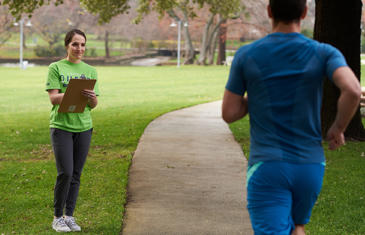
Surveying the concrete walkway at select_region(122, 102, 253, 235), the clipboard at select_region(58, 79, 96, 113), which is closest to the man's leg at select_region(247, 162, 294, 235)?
the clipboard at select_region(58, 79, 96, 113)

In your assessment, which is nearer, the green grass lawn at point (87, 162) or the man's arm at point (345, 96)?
the man's arm at point (345, 96)

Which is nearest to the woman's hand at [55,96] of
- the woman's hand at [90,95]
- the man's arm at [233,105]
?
the woman's hand at [90,95]

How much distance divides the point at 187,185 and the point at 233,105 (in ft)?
15.9

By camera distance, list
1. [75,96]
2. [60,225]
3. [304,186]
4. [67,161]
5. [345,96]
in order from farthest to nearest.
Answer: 1. [60,225]
2. [67,161]
3. [75,96]
4. [304,186]
5. [345,96]

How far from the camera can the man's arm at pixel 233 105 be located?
3.08 m

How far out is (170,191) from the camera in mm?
7469

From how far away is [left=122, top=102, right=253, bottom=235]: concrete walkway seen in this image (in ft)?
19.6

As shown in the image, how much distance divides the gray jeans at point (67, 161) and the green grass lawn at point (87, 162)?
34cm

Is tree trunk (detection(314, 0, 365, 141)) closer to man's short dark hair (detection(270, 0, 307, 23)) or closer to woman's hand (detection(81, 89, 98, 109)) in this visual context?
woman's hand (detection(81, 89, 98, 109))

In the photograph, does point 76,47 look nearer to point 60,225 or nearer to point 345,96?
point 60,225

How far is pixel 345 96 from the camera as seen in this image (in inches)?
115

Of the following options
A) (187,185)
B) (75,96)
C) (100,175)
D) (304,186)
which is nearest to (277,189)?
(304,186)

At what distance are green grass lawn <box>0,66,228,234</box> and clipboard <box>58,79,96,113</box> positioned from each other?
1.20m

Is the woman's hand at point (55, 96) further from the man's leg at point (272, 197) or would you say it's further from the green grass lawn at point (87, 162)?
the man's leg at point (272, 197)
